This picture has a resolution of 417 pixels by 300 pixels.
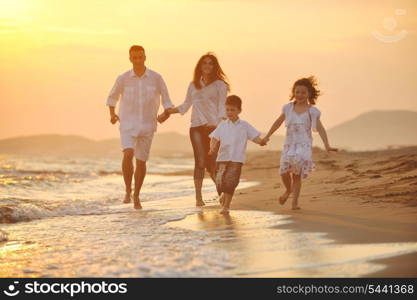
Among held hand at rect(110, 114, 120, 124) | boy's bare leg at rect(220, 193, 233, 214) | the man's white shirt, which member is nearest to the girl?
boy's bare leg at rect(220, 193, 233, 214)

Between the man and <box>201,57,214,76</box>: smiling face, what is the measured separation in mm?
753

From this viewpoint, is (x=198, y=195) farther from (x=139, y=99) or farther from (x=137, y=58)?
(x=137, y=58)

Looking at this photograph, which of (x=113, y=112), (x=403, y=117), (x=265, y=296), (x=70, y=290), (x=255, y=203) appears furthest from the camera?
(x=403, y=117)

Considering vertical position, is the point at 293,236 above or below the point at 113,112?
below

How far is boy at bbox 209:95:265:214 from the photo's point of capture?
8.67 metres

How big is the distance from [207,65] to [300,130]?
191 centimetres

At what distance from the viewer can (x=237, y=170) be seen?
873cm

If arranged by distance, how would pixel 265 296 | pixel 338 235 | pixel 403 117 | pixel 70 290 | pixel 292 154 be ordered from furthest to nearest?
pixel 403 117
pixel 292 154
pixel 338 235
pixel 70 290
pixel 265 296

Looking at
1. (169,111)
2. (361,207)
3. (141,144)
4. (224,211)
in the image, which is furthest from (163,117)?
(361,207)

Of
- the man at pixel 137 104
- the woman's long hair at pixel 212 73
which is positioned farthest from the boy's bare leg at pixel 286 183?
the man at pixel 137 104

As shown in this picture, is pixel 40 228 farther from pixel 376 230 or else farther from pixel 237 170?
pixel 376 230

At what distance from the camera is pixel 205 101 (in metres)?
9.95

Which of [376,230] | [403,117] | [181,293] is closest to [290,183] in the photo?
[376,230]

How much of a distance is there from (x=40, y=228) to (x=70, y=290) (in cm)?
369
